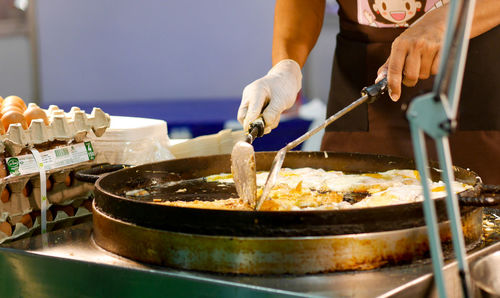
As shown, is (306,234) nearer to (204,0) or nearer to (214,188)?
(214,188)

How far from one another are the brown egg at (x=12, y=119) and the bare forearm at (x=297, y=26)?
113 centimetres

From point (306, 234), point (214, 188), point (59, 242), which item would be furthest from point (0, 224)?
point (306, 234)

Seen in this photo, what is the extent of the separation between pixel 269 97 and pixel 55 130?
0.75m

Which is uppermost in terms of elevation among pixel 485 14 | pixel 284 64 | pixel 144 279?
pixel 485 14

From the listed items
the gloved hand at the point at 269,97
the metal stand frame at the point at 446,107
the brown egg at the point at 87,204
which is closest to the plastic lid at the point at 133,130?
the brown egg at the point at 87,204

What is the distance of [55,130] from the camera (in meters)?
1.79

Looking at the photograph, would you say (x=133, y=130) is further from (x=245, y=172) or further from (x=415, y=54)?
(x=415, y=54)

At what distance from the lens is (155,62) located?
5727mm

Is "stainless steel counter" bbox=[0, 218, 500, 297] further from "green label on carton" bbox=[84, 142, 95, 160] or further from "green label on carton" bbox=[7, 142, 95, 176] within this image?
"green label on carton" bbox=[84, 142, 95, 160]

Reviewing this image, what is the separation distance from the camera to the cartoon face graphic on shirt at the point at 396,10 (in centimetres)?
241

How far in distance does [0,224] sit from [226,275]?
0.77m

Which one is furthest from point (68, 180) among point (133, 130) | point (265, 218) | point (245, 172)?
point (265, 218)

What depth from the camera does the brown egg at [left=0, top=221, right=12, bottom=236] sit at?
1.67m

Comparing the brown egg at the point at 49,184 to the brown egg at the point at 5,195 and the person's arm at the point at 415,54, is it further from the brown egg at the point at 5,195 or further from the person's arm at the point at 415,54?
the person's arm at the point at 415,54
